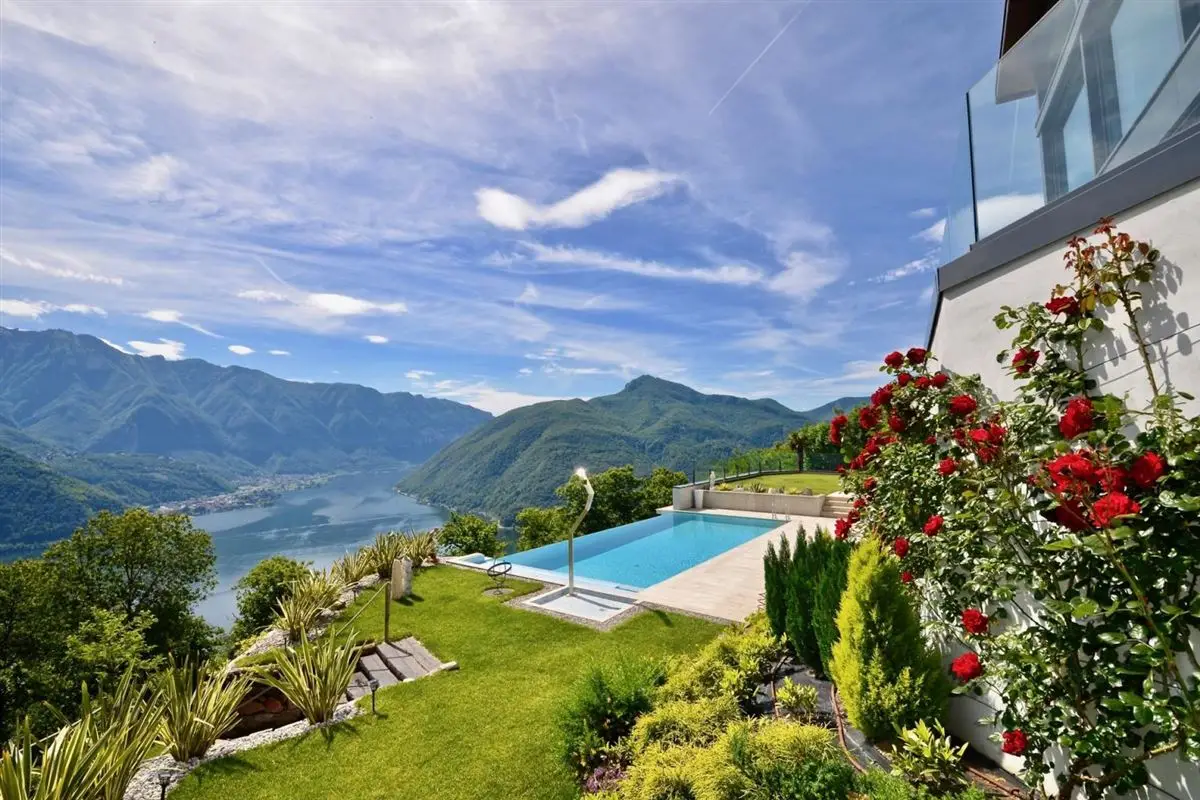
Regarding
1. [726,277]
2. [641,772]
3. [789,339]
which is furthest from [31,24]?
[789,339]

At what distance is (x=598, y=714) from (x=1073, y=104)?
5897 mm

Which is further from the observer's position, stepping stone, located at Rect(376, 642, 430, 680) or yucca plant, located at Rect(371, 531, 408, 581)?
yucca plant, located at Rect(371, 531, 408, 581)

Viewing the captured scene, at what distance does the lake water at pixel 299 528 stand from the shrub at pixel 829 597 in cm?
7892

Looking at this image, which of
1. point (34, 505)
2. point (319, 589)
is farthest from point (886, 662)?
point (34, 505)

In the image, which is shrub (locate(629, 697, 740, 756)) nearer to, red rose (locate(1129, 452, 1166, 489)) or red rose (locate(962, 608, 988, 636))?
red rose (locate(962, 608, 988, 636))

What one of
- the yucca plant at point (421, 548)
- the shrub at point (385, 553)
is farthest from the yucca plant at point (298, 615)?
the yucca plant at point (421, 548)

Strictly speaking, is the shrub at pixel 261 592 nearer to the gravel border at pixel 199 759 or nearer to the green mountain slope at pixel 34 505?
the gravel border at pixel 199 759

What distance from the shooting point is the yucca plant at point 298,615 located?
8805 mm

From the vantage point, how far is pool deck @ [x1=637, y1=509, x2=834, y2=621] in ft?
29.7

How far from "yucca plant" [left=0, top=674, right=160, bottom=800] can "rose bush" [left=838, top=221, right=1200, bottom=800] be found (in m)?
6.27

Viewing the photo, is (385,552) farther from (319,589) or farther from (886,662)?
(886,662)

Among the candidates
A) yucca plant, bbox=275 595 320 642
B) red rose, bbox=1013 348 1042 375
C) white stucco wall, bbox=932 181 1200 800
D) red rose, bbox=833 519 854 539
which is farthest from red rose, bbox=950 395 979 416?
yucca plant, bbox=275 595 320 642

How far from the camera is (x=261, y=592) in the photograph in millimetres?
11375

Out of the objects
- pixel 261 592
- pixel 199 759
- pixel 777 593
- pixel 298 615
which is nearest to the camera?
pixel 199 759
